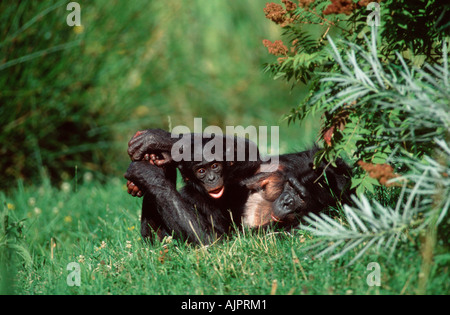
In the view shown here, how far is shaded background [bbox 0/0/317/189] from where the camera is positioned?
745 cm

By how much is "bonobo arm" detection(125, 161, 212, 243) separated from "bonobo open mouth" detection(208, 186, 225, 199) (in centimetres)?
19

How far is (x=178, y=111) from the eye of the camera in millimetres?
10641

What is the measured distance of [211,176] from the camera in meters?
4.04

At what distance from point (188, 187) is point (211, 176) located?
0.39 meters

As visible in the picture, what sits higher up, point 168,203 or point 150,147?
point 150,147

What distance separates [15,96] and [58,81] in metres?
0.65

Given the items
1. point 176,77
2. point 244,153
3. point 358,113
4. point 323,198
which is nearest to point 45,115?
point 176,77

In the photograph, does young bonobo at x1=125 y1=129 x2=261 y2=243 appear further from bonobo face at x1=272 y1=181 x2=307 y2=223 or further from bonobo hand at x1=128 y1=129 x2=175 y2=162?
bonobo face at x1=272 y1=181 x2=307 y2=223

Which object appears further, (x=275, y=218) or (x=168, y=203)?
(x=275, y=218)

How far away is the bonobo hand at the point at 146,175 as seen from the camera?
4.02 m

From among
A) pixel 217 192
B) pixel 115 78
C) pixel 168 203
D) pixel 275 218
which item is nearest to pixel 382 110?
pixel 275 218

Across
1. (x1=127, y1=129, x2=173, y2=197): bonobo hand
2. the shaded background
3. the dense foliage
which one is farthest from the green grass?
the shaded background

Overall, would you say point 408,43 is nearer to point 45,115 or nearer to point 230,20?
point 45,115

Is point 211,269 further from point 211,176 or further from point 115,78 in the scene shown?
point 115,78
